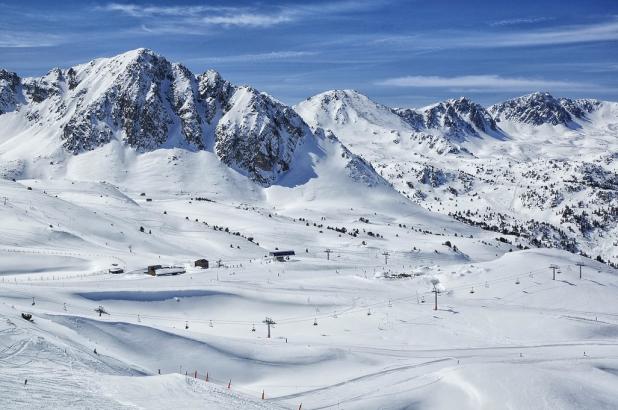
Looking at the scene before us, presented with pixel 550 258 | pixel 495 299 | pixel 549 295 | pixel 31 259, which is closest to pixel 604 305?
pixel 549 295

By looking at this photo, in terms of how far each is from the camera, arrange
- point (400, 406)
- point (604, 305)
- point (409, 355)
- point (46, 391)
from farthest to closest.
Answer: point (604, 305) < point (409, 355) < point (400, 406) < point (46, 391)

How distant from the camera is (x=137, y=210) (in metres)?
147

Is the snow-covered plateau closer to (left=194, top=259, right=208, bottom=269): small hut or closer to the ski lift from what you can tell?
the ski lift

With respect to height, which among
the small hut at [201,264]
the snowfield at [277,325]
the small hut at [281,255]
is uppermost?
the small hut at [281,255]

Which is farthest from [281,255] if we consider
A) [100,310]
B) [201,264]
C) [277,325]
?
[100,310]

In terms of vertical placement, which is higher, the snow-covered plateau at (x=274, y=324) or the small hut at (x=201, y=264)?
the small hut at (x=201, y=264)

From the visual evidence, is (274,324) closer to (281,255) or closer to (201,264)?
(201,264)

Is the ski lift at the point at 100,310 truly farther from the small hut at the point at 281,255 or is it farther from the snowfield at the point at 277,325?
the small hut at the point at 281,255

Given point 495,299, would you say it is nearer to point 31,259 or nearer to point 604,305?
point 604,305

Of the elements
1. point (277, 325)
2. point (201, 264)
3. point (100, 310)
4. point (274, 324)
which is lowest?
point (277, 325)

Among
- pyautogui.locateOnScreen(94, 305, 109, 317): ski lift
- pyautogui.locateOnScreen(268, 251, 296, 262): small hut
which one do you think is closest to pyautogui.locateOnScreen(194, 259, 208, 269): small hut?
pyautogui.locateOnScreen(268, 251, 296, 262): small hut

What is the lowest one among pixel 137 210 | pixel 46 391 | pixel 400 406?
pixel 400 406

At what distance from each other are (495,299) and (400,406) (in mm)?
47404

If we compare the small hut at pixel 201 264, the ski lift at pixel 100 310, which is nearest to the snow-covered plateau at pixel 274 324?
the ski lift at pixel 100 310
